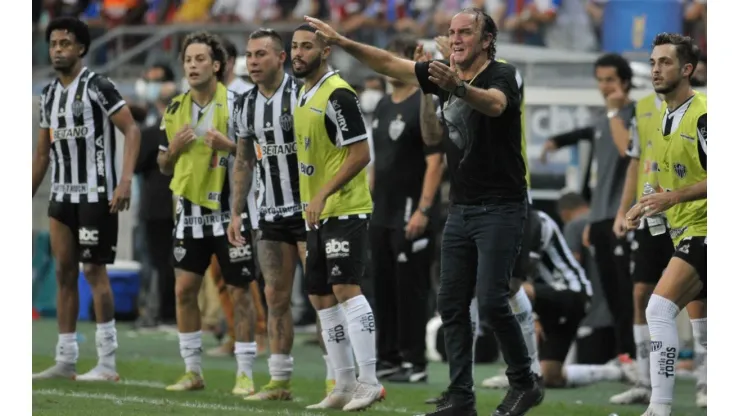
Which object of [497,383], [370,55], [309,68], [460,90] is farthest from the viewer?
[497,383]

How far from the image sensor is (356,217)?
9094mm

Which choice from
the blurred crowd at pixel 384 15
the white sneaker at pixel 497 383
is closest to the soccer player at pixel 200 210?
the white sneaker at pixel 497 383

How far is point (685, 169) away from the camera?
853 centimetres

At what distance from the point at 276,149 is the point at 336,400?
67.2 inches

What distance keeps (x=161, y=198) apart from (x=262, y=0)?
733 cm

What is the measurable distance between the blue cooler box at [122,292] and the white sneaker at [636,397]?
8467 millimetres

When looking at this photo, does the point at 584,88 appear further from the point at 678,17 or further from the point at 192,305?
the point at 192,305

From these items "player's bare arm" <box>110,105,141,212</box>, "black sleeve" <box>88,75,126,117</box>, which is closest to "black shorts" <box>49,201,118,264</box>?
"player's bare arm" <box>110,105,141,212</box>

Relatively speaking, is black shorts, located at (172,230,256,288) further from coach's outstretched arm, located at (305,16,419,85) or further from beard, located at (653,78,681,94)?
beard, located at (653,78,681,94)

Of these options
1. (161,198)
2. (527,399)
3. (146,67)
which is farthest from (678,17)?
(527,399)

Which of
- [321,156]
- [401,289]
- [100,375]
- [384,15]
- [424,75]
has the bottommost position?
[100,375]

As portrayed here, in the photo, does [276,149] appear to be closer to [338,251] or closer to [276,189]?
[276,189]

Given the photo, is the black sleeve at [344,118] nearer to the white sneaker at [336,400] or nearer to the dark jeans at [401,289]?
the white sneaker at [336,400]

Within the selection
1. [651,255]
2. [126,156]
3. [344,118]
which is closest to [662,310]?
[651,255]
